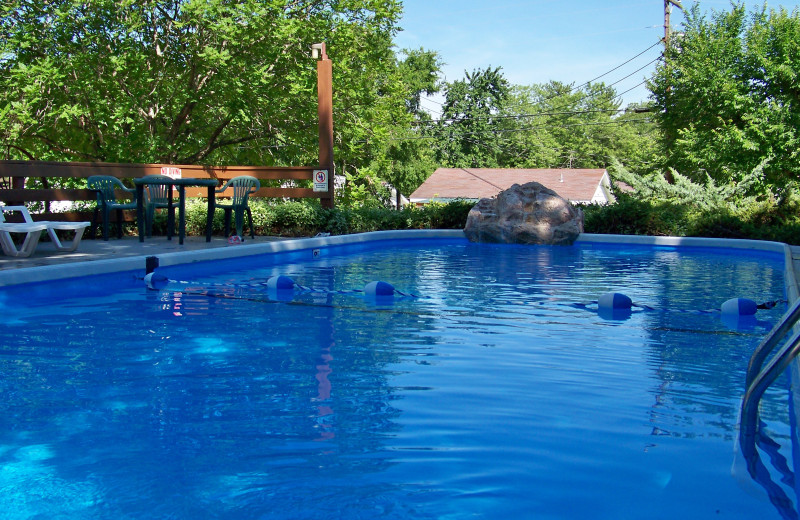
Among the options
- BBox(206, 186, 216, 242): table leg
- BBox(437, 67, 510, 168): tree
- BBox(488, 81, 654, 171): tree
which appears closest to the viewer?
BBox(206, 186, 216, 242): table leg

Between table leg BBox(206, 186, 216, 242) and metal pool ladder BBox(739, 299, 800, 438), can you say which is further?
table leg BBox(206, 186, 216, 242)

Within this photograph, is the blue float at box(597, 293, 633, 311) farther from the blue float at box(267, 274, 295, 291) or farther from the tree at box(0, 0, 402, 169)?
the tree at box(0, 0, 402, 169)

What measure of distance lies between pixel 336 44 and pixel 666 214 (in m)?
9.21

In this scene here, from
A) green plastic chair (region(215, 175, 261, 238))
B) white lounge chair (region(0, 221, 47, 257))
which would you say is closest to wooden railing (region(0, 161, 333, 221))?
white lounge chair (region(0, 221, 47, 257))

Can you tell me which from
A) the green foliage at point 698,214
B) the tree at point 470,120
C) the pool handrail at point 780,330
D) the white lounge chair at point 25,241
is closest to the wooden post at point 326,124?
the green foliage at point 698,214

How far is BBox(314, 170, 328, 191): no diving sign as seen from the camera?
45.1 ft

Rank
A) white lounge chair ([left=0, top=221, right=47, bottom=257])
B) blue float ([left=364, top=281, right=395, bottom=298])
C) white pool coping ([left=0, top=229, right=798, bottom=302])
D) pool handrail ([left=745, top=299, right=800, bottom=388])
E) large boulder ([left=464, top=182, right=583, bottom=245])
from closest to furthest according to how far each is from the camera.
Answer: pool handrail ([left=745, top=299, right=800, bottom=388])
white pool coping ([left=0, top=229, right=798, bottom=302])
blue float ([left=364, top=281, right=395, bottom=298])
white lounge chair ([left=0, top=221, right=47, bottom=257])
large boulder ([left=464, top=182, right=583, bottom=245])

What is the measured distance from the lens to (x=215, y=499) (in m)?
2.44

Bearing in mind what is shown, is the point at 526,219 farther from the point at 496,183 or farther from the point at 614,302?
the point at 496,183

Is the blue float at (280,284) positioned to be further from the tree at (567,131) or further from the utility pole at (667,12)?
the tree at (567,131)

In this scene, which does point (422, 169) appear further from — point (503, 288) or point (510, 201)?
point (503, 288)

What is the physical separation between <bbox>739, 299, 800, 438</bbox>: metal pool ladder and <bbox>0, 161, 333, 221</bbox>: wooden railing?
9.50 meters

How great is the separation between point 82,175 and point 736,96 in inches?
826

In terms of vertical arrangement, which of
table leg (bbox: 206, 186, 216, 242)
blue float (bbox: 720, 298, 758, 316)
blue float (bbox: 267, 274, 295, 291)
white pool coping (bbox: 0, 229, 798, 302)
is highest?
table leg (bbox: 206, 186, 216, 242)
